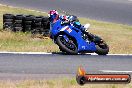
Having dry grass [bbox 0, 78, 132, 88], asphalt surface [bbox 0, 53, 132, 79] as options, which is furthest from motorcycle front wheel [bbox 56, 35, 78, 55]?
dry grass [bbox 0, 78, 132, 88]

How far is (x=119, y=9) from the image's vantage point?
29.4m

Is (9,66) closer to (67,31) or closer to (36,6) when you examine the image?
(67,31)

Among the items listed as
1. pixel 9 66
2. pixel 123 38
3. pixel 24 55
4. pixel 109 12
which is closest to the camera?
pixel 9 66

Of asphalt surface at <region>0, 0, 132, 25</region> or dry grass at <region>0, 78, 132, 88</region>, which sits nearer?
dry grass at <region>0, 78, 132, 88</region>

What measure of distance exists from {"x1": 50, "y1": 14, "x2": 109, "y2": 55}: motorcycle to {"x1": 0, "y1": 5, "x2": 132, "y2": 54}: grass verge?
0.89 metres

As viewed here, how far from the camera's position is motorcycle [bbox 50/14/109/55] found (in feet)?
46.7

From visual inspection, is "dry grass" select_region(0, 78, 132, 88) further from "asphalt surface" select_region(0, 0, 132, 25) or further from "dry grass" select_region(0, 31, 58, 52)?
"asphalt surface" select_region(0, 0, 132, 25)

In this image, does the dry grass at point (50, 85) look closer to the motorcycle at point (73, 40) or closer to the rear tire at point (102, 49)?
the motorcycle at point (73, 40)

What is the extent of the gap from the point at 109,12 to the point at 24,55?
609 inches

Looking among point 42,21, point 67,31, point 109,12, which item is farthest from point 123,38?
point 67,31

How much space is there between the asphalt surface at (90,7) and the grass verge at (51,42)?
1370mm

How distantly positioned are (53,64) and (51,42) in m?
5.66

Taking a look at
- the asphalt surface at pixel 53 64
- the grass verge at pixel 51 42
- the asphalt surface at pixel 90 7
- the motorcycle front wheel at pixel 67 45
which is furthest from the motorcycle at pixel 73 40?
the asphalt surface at pixel 90 7

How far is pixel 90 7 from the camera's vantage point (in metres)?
29.1
